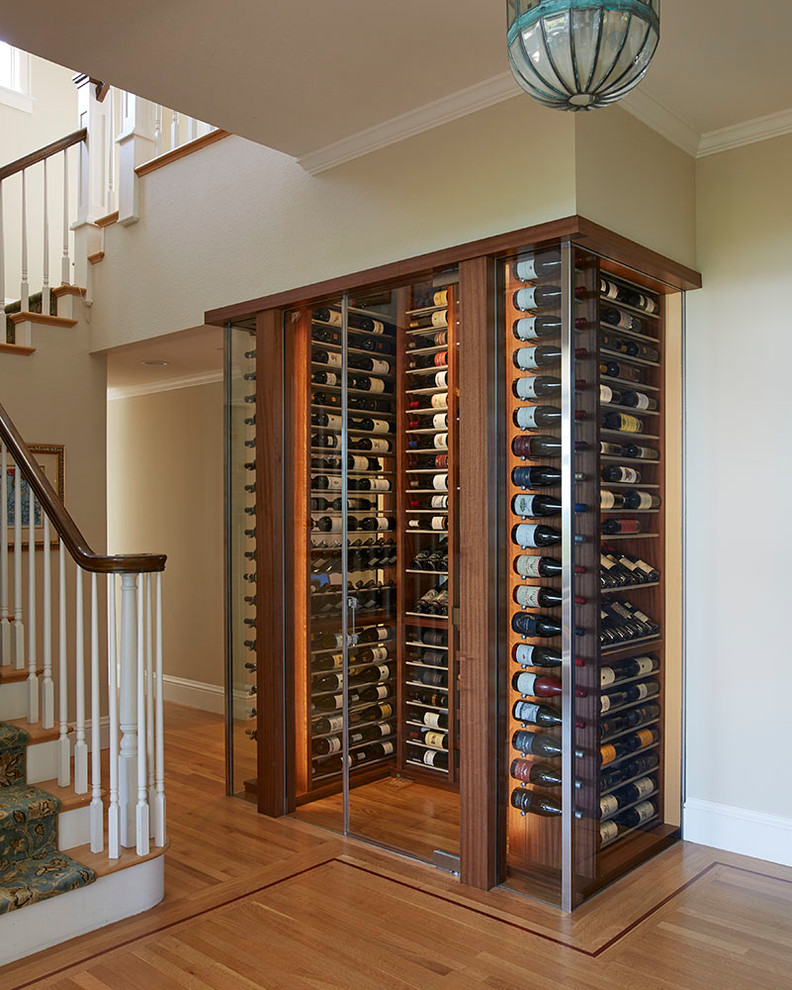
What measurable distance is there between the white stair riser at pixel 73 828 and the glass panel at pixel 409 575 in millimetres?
1243

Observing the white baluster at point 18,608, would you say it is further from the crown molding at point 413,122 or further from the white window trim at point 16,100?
the white window trim at point 16,100

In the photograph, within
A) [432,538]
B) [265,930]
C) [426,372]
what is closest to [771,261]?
[426,372]

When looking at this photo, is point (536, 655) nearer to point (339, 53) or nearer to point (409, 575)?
point (409, 575)

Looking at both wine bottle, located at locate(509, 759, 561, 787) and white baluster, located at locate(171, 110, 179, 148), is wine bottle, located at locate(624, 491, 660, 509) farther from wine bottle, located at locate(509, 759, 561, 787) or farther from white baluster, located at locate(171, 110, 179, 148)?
white baluster, located at locate(171, 110, 179, 148)

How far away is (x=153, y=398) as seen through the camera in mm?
7293

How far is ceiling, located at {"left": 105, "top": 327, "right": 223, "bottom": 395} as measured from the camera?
17.1 feet

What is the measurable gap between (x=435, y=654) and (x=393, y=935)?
113 cm

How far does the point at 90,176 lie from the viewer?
5.68 metres

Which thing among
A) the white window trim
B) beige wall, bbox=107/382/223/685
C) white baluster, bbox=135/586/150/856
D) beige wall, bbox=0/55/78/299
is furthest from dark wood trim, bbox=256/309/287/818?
the white window trim

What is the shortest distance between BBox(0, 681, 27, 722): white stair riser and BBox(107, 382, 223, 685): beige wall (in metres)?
2.97

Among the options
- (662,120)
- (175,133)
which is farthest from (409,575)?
(175,133)

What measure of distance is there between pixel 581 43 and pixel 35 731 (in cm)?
310

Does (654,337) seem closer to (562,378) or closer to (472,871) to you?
(562,378)

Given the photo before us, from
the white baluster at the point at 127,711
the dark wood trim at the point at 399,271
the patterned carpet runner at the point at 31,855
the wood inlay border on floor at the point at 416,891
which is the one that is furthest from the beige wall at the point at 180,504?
the patterned carpet runner at the point at 31,855
